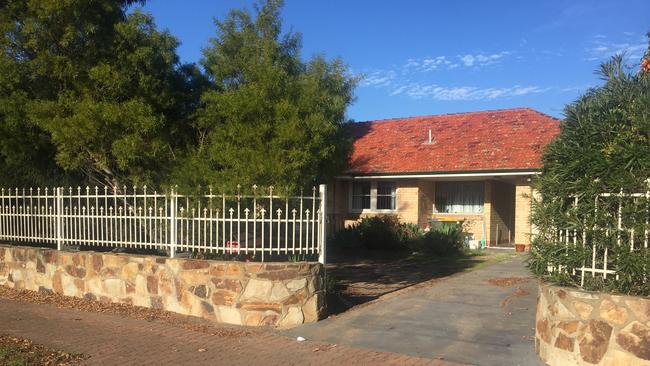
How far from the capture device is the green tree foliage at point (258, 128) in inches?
303

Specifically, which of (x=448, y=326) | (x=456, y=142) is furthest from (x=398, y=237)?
(x=448, y=326)

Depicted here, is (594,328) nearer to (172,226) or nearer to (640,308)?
(640,308)

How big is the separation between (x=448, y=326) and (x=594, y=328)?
2.29 meters

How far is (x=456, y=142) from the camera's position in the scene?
61.4ft

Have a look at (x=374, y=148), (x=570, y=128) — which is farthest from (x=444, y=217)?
(x=570, y=128)

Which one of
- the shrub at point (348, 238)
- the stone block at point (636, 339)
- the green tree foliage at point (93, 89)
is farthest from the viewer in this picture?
the shrub at point (348, 238)

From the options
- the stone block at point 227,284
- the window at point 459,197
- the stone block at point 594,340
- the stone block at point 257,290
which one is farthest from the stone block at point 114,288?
the window at point 459,197

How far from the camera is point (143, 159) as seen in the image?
8.70m

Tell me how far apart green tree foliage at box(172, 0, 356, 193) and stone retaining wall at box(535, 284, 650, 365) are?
12.3ft

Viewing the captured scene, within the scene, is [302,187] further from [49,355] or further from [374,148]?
[374,148]

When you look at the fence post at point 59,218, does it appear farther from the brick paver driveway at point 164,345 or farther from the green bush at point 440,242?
the green bush at point 440,242

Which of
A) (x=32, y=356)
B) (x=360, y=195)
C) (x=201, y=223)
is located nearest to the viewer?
(x=32, y=356)

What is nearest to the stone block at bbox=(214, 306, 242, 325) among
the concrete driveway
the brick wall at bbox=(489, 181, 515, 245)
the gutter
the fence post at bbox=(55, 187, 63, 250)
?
the concrete driveway

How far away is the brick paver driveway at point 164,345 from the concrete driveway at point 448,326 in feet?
1.27
